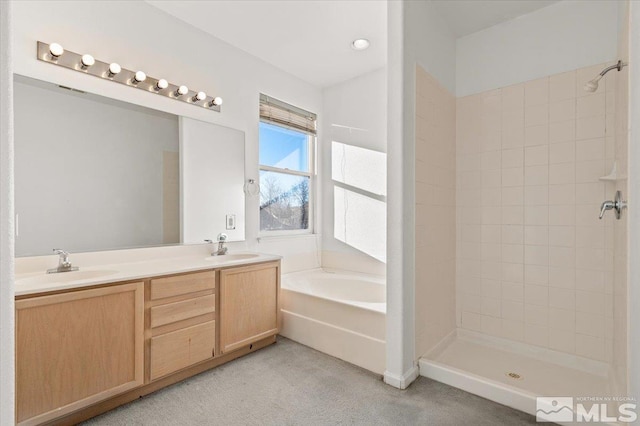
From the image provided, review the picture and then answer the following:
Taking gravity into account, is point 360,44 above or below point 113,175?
above

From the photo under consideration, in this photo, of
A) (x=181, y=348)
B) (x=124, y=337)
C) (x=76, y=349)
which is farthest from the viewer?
(x=181, y=348)

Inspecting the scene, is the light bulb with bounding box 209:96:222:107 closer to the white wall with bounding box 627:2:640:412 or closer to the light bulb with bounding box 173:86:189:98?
the light bulb with bounding box 173:86:189:98

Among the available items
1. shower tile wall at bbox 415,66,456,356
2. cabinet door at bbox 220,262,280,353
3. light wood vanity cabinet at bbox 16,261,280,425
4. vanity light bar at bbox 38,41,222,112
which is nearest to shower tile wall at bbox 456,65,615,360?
shower tile wall at bbox 415,66,456,356

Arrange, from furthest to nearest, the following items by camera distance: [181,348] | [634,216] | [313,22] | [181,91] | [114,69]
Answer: [313,22], [181,91], [114,69], [181,348], [634,216]

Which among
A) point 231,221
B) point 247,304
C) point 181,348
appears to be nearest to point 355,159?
point 231,221

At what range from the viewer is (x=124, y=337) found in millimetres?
1757

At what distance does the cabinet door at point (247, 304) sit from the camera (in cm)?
227

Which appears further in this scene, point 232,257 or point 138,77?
point 232,257

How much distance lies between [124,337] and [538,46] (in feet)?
11.5

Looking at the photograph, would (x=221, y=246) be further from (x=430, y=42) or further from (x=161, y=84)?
(x=430, y=42)

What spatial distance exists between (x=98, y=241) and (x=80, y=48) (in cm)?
130

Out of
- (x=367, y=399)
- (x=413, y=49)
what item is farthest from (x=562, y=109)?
(x=367, y=399)

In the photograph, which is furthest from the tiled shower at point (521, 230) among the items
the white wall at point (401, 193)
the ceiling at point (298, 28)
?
the ceiling at point (298, 28)

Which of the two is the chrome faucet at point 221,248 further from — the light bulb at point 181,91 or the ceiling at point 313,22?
the ceiling at point 313,22
